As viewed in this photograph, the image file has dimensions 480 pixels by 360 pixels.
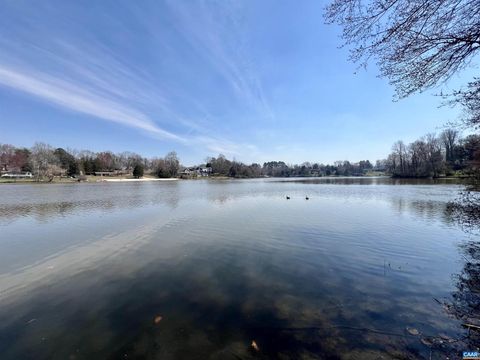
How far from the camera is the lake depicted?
394 centimetres

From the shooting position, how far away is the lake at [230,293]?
12.9 ft

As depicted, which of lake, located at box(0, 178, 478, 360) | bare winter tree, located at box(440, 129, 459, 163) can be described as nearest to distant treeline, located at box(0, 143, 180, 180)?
lake, located at box(0, 178, 478, 360)

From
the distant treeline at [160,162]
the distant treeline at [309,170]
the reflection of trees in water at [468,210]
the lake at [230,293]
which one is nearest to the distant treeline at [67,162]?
the distant treeline at [160,162]

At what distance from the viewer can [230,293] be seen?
579 centimetres

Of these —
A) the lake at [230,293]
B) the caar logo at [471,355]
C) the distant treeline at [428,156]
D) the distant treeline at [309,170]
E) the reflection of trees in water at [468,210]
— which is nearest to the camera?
the caar logo at [471,355]

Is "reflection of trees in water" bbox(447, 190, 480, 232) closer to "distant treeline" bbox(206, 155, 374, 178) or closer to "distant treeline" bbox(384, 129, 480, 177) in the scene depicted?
"distant treeline" bbox(384, 129, 480, 177)

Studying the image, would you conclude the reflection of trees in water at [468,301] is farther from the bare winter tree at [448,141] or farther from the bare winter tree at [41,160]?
the bare winter tree at [41,160]

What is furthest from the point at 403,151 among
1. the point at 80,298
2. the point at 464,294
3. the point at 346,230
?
the point at 80,298

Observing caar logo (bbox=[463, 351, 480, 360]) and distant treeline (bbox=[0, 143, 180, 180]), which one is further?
distant treeline (bbox=[0, 143, 180, 180])

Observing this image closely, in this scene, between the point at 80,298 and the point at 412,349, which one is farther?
the point at 80,298

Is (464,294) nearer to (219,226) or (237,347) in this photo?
(237,347)

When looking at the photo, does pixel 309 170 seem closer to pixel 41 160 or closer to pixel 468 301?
pixel 41 160

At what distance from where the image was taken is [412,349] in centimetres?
375

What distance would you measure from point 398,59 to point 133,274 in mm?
8489
